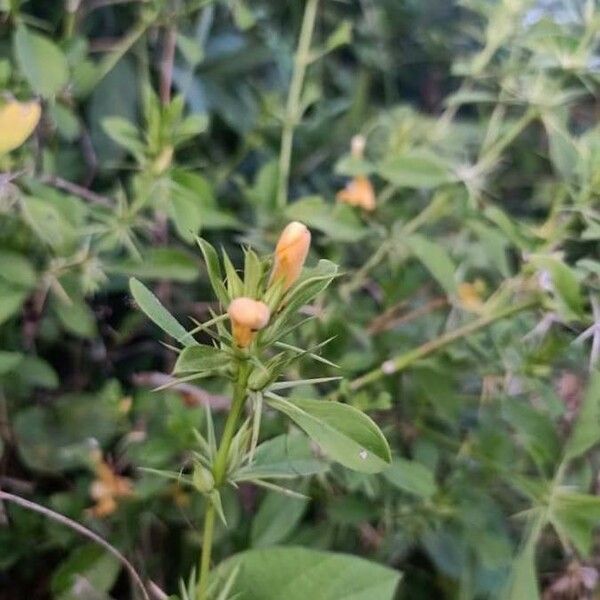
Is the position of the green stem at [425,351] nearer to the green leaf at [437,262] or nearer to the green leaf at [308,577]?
the green leaf at [437,262]

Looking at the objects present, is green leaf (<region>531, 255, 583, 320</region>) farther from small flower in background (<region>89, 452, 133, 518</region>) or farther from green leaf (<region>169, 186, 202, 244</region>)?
small flower in background (<region>89, 452, 133, 518</region>)

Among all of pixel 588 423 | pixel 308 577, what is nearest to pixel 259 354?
pixel 308 577

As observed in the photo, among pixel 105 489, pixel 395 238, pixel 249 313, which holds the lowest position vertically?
pixel 105 489

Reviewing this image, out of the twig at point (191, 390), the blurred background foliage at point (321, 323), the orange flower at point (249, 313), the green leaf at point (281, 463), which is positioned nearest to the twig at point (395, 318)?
the blurred background foliage at point (321, 323)

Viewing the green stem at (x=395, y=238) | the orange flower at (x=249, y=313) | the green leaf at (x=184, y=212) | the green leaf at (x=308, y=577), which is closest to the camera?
the orange flower at (x=249, y=313)

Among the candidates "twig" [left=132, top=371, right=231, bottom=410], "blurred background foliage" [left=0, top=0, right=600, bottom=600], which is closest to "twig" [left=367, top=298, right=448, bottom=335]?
"blurred background foliage" [left=0, top=0, right=600, bottom=600]

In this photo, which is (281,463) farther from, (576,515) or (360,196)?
(360,196)
